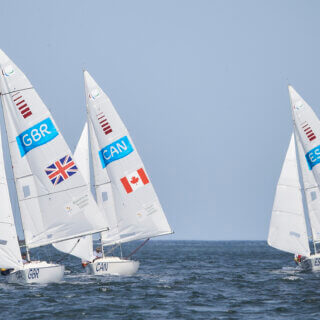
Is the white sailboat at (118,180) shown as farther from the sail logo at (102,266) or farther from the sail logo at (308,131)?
the sail logo at (308,131)

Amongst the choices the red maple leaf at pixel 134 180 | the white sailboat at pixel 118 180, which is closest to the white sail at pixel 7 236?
the white sailboat at pixel 118 180

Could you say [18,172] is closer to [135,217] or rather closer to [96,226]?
[96,226]

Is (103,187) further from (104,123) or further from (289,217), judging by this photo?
(289,217)

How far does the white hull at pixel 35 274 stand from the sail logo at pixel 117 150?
9467 millimetres

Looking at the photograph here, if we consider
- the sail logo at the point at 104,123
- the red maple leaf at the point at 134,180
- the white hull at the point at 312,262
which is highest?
the sail logo at the point at 104,123

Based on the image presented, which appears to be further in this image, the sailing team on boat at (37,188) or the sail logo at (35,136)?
the sail logo at (35,136)

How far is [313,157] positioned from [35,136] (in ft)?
57.8

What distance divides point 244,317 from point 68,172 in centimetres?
1267

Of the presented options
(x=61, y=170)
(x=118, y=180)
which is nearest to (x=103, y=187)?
(x=118, y=180)

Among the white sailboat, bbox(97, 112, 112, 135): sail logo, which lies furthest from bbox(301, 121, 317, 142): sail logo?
bbox(97, 112, 112, 135): sail logo

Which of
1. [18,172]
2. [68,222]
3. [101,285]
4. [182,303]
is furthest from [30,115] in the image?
[182,303]

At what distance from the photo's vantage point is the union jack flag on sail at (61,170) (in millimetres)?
36000

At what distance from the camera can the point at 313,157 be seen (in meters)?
46.2

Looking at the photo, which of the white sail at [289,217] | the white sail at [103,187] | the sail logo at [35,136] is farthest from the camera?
the white sail at [289,217]
